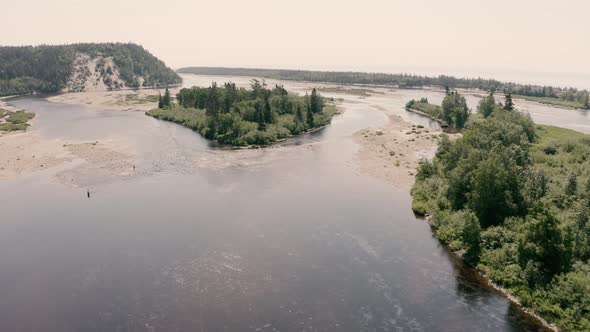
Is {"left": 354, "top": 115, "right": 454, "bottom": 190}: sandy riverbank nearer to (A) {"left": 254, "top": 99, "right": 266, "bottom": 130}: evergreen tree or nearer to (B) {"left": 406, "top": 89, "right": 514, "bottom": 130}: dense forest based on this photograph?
(B) {"left": 406, "top": 89, "right": 514, "bottom": 130}: dense forest

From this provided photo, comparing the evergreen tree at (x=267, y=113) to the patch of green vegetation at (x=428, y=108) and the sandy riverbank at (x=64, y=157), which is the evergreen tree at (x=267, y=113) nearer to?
the sandy riverbank at (x=64, y=157)

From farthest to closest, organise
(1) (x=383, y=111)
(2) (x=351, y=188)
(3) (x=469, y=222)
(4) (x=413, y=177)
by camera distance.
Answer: (1) (x=383, y=111) → (4) (x=413, y=177) → (2) (x=351, y=188) → (3) (x=469, y=222)

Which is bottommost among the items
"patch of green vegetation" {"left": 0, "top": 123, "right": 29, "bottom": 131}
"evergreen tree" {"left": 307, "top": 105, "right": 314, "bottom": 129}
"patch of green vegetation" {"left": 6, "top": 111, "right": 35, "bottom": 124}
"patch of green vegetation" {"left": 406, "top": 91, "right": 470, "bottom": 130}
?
"patch of green vegetation" {"left": 0, "top": 123, "right": 29, "bottom": 131}

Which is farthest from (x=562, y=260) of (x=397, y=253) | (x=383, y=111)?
(x=383, y=111)

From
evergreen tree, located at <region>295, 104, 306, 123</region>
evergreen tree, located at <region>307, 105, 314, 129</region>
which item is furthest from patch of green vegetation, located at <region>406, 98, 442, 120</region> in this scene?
evergreen tree, located at <region>295, 104, 306, 123</region>

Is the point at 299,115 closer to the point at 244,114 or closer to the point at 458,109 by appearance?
the point at 244,114

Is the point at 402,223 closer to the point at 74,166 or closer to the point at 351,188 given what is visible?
the point at 351,188

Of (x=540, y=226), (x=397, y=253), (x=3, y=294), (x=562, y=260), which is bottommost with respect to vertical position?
(x=3, y=294)
